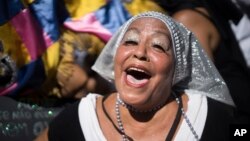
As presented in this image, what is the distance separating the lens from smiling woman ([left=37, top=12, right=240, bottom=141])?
1825 millimetres

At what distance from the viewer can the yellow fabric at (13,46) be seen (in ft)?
7.16

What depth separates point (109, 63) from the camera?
2.08 metres

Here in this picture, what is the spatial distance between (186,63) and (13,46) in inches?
26.2

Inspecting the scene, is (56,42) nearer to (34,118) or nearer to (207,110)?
(34,118)

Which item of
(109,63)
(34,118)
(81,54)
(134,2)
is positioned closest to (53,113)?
(34,118)

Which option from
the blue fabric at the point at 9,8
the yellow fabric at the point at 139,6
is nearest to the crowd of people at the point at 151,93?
the blue fabric at the point at 9,8

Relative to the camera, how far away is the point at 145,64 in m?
1.80

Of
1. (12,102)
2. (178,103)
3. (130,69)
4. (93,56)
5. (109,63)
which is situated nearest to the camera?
(130,69)

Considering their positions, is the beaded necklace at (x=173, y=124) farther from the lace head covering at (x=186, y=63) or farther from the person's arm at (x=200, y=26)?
the person's arm at (x=200, y=26)

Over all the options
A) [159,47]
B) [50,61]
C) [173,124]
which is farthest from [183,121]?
[50,61]

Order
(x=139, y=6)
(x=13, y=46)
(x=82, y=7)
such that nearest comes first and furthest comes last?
(x=13, y=46), (x=82, y=7), (x=139, y=6)

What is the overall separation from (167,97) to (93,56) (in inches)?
22.9

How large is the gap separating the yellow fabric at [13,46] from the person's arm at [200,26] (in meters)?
0.70

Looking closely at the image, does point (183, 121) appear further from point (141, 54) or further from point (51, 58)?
point (51, 58)
